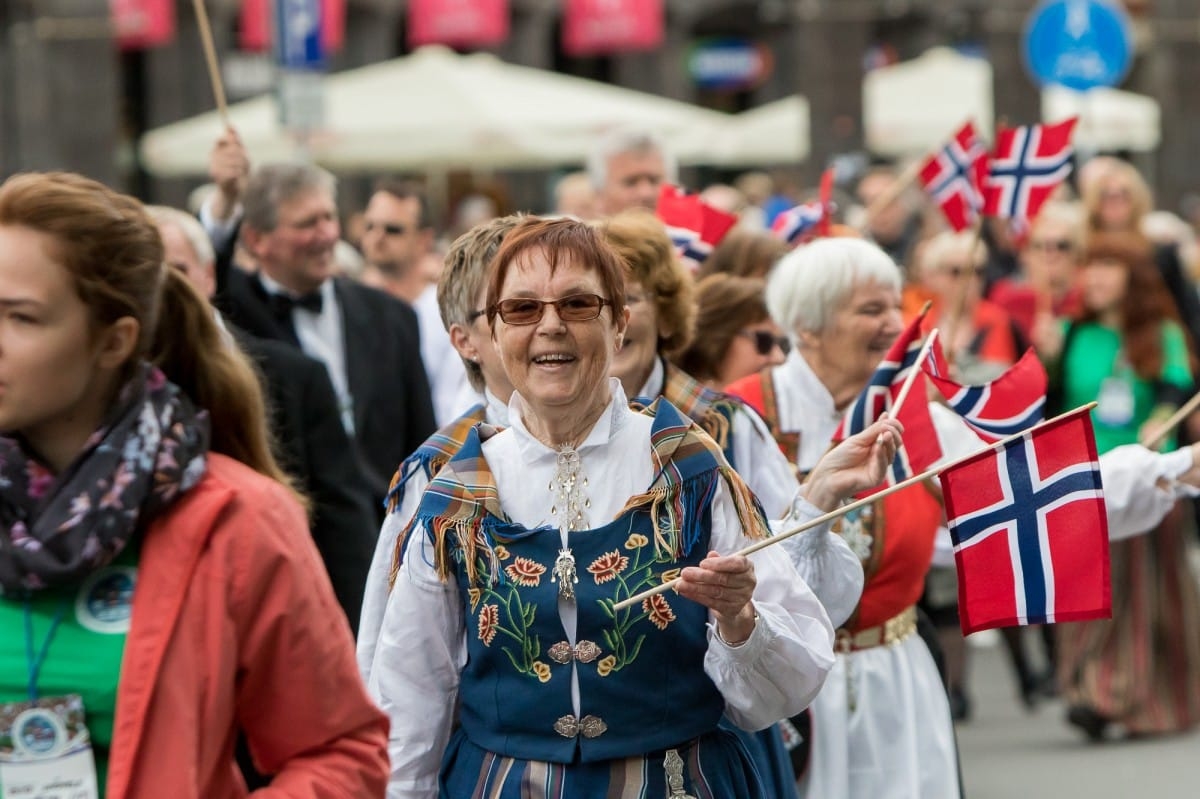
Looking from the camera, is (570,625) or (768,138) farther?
(768,138)

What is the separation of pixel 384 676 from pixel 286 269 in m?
3.58

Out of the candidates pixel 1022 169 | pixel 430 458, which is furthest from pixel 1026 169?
pixel 430 458

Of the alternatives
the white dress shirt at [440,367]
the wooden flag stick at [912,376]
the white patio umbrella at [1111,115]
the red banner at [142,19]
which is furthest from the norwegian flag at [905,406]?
the red banner at [142,19]

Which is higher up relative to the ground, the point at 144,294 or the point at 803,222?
the point at 144,294

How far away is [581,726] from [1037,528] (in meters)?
1.03

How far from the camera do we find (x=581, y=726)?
3.72 m

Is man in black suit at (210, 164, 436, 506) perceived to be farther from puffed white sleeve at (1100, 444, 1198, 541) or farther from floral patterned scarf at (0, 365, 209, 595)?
floral patterned scarf at (0, 365, 209, 595)

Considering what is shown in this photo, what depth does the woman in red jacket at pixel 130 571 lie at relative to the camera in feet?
9.25

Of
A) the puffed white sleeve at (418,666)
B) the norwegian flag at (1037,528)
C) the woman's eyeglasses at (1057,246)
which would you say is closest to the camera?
the puffed white sleeve at (418,666)

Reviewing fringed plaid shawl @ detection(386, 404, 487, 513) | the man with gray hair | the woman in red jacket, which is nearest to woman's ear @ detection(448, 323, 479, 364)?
fringed plaid shawl @ detection(386, 404, 487, 513)

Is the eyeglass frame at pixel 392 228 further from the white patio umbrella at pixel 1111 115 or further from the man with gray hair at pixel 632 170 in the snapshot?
the white patio umbrella at pixel 1111 115

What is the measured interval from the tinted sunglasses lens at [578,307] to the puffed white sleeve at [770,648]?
38 centimetres

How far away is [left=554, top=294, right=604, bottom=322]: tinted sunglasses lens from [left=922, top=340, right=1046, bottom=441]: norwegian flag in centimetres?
113

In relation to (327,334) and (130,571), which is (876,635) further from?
(327,334)
